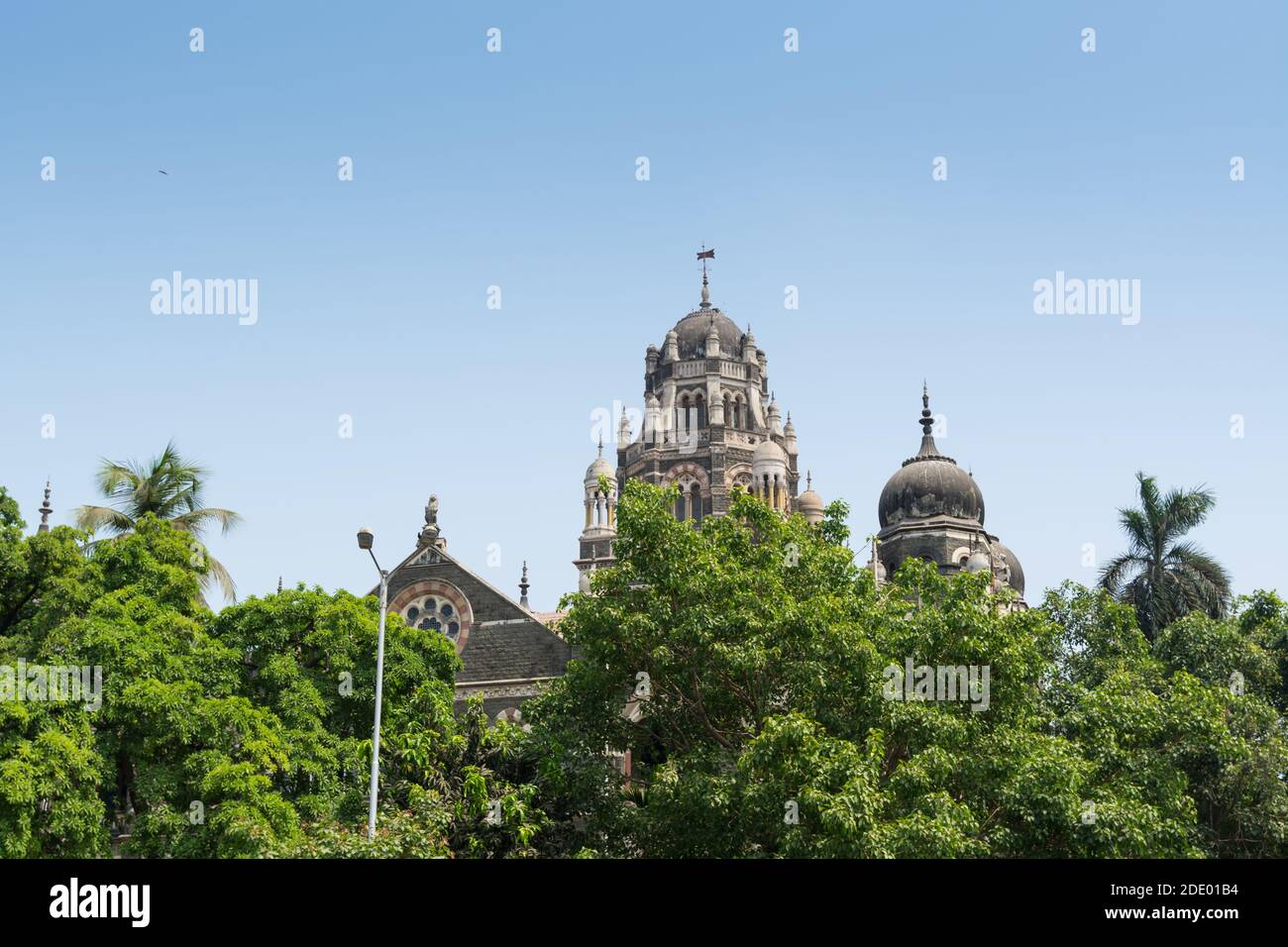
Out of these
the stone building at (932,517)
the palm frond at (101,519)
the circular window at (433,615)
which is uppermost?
the stone building at (932,517)

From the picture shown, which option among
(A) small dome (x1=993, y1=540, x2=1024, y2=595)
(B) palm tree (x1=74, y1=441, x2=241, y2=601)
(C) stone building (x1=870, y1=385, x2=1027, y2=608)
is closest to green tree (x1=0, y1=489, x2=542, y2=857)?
(B) palm tree (x1=74, y1=441, x2=241, y2=601)

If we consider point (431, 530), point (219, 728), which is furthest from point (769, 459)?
point (219, 728)

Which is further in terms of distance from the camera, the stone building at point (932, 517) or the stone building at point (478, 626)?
the stone building at point (932, 517)

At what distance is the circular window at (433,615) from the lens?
138ft

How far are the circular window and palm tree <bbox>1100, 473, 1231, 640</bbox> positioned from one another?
18.7m

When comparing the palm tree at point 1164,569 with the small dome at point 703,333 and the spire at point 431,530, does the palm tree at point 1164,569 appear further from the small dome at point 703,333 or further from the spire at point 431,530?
the small dome at point 703,333

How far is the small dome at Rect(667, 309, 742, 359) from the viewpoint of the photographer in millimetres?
78688

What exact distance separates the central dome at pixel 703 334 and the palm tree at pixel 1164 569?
38.7 m

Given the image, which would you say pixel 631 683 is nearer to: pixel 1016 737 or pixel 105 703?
pixel 1016 737

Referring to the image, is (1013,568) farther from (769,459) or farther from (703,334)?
(703,334)

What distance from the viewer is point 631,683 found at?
96.3 feet

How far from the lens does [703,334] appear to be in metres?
78.9

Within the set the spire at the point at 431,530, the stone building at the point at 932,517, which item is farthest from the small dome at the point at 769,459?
the spire at the point at 431,530
